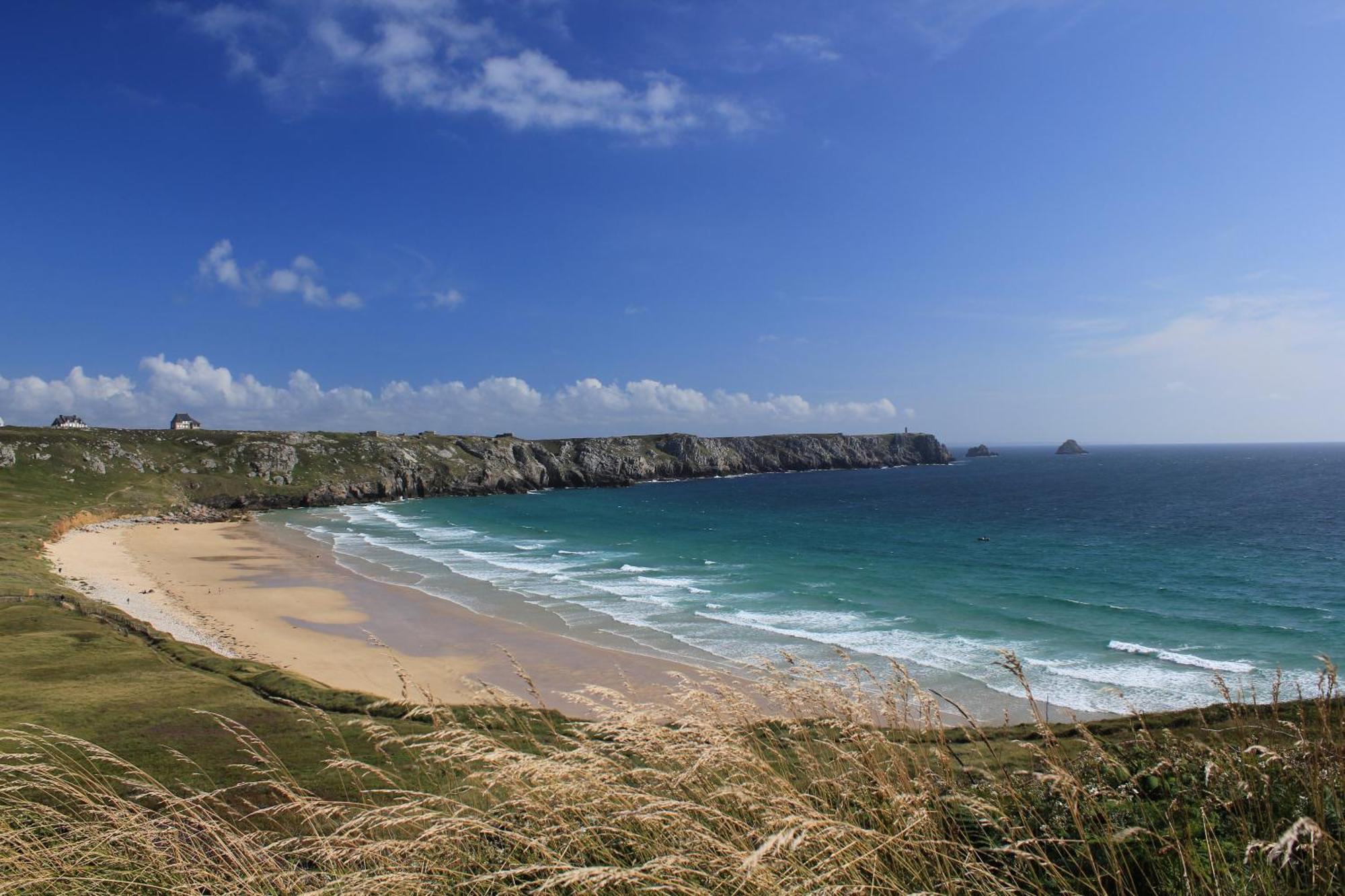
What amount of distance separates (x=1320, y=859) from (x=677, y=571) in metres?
45.6

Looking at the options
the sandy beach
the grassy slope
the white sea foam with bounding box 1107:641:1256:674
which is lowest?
the sandy beach

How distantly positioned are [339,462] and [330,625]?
9271 cm

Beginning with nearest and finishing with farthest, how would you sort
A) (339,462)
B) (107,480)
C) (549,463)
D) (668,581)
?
1. (668,581)
2. (107,480)
3. (339,462)
4. (549,463)

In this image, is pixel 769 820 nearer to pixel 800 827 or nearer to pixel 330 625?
pixel 800 827

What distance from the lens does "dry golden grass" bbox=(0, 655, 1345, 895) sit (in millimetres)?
3301

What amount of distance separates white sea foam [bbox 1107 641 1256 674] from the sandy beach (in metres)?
17.9

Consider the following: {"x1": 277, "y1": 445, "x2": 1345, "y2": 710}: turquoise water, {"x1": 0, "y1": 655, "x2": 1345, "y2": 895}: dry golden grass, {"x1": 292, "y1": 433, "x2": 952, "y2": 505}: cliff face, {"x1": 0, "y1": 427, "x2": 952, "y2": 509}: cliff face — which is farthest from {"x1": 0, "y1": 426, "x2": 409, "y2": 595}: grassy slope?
{"x1": 0, "y1": 655, "x2": 1345, "y2": 895}: dry golden grass

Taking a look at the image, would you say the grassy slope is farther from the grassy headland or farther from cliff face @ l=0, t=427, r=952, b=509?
the grassy headland

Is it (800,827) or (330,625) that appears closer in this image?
(800,827)

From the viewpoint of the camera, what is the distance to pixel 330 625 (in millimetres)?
34438

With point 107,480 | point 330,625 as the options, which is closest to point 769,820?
point 330,625

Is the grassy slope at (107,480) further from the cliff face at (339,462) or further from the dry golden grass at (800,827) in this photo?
the dry golden grass at (800,827)

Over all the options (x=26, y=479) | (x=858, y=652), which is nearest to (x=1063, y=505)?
(x=858, y=652)

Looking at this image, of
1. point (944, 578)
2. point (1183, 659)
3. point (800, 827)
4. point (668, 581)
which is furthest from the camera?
point (668, 581)
